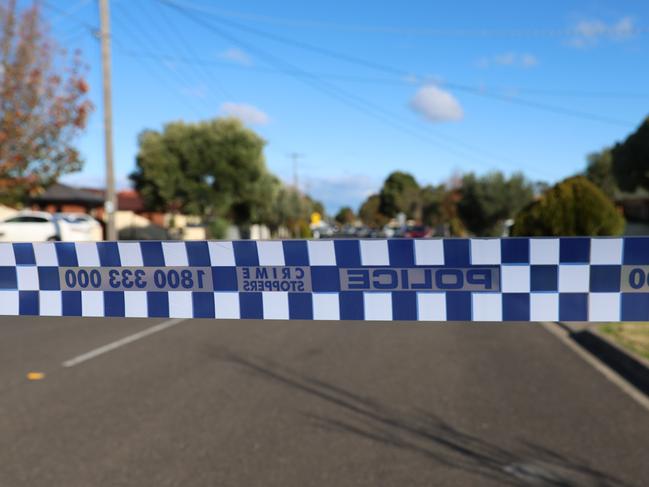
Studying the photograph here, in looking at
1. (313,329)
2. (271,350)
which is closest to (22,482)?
(271,350)

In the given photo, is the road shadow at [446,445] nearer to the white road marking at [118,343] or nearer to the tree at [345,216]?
the white road marking at [118,343]

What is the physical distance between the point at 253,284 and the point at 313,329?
698 centimetres

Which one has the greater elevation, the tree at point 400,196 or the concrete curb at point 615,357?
the tree at point 400,196

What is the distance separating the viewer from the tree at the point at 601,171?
5886 centimetres

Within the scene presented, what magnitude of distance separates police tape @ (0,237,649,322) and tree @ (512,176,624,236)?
2.81ft

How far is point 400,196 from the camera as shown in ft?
238

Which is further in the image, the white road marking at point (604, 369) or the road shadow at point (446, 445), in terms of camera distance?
the white road marking at point (604, 369)

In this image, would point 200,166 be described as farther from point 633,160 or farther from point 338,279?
point 338,279

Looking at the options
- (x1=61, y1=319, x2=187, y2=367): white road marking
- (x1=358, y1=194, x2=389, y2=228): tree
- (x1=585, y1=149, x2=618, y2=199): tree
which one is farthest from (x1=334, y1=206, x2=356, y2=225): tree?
(x1=61, y1=319, x2=187, y2=367): white road marking

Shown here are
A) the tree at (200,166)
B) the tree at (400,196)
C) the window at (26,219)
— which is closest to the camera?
the window at (26,219)

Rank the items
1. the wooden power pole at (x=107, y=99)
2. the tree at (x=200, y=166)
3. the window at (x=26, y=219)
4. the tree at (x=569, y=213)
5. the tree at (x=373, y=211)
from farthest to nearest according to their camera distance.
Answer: the tree at (x=373, y=211), the tree at (x=200, y=166), the window at (x=26, y=219), the wooden power pole at (x=107, y=99), the tree at (x=569, y=213)

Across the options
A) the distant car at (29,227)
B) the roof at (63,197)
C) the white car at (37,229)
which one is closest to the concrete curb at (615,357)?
the white car at (37,229)

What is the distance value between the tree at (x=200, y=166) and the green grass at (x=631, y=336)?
3304 centimetres

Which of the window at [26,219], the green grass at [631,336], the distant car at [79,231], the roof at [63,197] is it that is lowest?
the green grass at [631,336]
